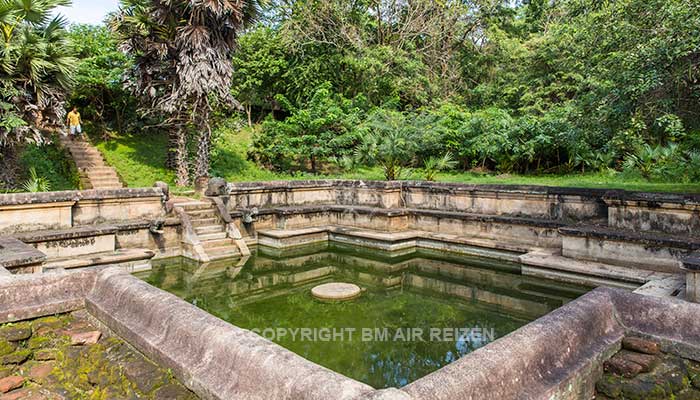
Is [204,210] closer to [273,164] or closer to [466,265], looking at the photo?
[466,265]

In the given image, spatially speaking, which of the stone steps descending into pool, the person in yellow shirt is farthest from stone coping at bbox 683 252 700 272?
the person in yellow shirt

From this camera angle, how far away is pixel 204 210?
32.0 feet

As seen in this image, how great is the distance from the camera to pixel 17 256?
5.39 meters

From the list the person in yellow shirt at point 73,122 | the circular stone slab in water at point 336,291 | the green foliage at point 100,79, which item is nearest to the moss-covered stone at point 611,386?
the circular stone slab in water at point 336,291

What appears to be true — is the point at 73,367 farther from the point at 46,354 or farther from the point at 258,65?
the point at 258,65

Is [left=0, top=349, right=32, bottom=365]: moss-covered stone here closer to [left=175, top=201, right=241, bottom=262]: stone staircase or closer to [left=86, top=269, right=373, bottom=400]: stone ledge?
[left=86, top=269, right=373, bottom=400]: stone ledge

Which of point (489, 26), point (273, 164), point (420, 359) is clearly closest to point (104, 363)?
point (420, 359)

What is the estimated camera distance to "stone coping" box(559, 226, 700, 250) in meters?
6.06

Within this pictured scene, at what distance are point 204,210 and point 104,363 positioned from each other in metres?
6.90

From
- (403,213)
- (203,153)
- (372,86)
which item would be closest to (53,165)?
(203,153)

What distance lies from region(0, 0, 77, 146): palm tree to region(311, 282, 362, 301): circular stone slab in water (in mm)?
7310

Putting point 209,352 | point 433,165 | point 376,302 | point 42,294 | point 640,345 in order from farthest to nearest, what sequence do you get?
point 433,165, point 376,302, point 42,294, point 640,345, point 209,352

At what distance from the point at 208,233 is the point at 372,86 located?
12730 millimetres

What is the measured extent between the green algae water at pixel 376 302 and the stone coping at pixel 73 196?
1.55 m
